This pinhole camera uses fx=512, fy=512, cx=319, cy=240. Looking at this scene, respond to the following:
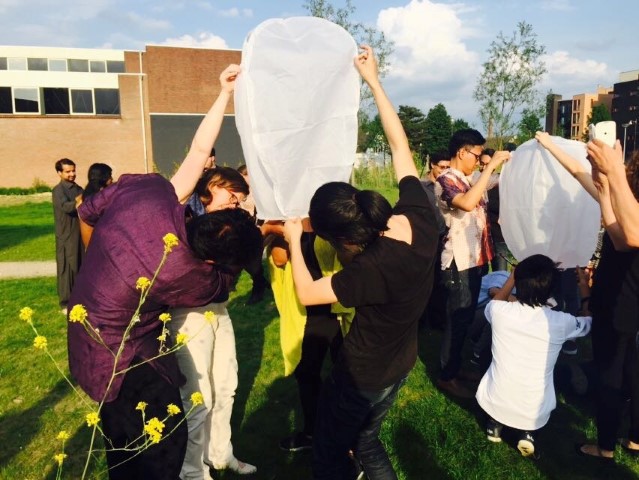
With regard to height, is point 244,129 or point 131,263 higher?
point 244,129

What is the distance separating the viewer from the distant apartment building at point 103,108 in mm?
32250

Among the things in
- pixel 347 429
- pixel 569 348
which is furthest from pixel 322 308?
pixel 569 348

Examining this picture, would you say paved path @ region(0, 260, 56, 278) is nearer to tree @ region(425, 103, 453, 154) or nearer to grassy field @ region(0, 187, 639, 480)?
grassy field @ region(0, 187, 639, 480)

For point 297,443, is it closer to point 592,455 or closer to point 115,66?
point 592,455

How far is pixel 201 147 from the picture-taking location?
8.27 feet

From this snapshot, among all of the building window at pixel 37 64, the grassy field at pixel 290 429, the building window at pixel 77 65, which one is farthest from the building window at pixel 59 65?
the grassy field at pixel 290 429

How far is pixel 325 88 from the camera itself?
7.61ft

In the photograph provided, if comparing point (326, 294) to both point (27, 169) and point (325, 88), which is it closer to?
point (325, 88)

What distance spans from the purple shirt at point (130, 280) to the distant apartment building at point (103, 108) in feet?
103

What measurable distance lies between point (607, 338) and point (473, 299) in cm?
108

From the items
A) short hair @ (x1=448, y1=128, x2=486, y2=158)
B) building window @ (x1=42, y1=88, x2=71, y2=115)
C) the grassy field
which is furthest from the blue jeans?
building window @ (x1=42, y1=88, x2=71, y2=115)

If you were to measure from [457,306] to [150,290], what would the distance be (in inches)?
103

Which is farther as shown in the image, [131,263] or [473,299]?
[473,299]

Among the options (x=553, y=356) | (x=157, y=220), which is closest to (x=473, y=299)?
(x=553, y=356)
